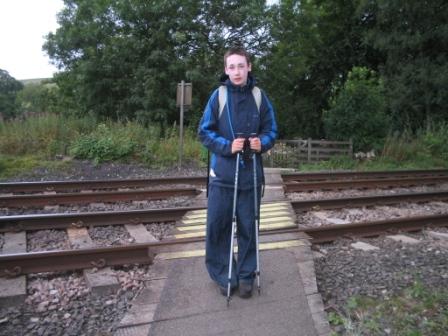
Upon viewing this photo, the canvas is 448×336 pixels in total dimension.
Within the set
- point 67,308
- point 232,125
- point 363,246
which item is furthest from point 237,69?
point 363,246

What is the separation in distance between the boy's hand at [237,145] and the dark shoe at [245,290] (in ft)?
3.91

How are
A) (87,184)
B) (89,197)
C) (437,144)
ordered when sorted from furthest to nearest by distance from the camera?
(437,144)
(87,184)
(89,197)

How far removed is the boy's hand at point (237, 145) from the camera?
12.1 ft

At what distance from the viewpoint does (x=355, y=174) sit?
11617 millimetres

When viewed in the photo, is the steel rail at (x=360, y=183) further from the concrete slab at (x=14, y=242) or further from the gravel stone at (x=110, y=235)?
the concrete slab at (x=14, y=242)

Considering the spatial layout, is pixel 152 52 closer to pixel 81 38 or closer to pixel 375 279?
pixel 81 38

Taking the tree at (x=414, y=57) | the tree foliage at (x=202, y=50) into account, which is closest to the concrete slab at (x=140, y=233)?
the tree foliage at (x=202, y=50)

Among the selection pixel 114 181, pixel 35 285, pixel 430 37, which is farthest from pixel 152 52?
pixel 35 285

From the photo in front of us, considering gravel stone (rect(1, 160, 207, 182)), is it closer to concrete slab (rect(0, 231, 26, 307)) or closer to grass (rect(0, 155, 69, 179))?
grass (rect(0, 155, 69, 179))

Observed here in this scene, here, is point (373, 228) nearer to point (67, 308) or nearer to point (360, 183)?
point (360, 183)

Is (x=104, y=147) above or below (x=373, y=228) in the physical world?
above

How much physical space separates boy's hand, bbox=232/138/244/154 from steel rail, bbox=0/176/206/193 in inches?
234

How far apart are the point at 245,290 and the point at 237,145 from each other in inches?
50.4

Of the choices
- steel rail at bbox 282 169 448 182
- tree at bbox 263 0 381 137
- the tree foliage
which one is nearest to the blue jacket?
steel rail at bbox 282 169 448 182
